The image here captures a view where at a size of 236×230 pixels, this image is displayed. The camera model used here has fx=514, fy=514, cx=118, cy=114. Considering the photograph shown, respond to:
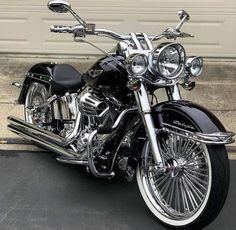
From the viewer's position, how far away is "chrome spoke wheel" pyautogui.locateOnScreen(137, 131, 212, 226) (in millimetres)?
3635

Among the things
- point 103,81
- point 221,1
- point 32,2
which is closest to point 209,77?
point 221,1

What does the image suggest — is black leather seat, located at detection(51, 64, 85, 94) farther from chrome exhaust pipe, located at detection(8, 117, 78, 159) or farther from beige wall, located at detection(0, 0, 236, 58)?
beige wall, located at detection(0, 0, 236, 58)

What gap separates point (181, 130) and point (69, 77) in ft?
5.20

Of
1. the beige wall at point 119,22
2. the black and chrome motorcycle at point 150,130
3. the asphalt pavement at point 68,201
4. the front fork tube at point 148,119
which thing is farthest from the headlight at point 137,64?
the beige wall at point 119,22

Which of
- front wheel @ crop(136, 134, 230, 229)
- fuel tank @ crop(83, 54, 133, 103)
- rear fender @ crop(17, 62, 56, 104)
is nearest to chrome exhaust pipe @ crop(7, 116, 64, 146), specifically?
rear fender @ crop(17, 62, 56, 104)

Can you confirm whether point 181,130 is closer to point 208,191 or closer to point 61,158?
point 208,191

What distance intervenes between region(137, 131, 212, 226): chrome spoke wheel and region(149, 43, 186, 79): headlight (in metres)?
0.47

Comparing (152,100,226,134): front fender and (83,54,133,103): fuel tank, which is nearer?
(152,100,226,134): front fender

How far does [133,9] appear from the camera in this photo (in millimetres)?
8164

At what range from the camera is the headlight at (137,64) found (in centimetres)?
368

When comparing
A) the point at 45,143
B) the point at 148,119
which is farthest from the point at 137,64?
the point at 45,143

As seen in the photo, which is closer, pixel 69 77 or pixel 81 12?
pixel 69 77

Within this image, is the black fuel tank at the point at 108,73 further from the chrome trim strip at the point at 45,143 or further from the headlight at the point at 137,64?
the chrome trim strip at the point at 45,143

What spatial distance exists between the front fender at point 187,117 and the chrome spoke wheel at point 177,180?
12 centimetres
